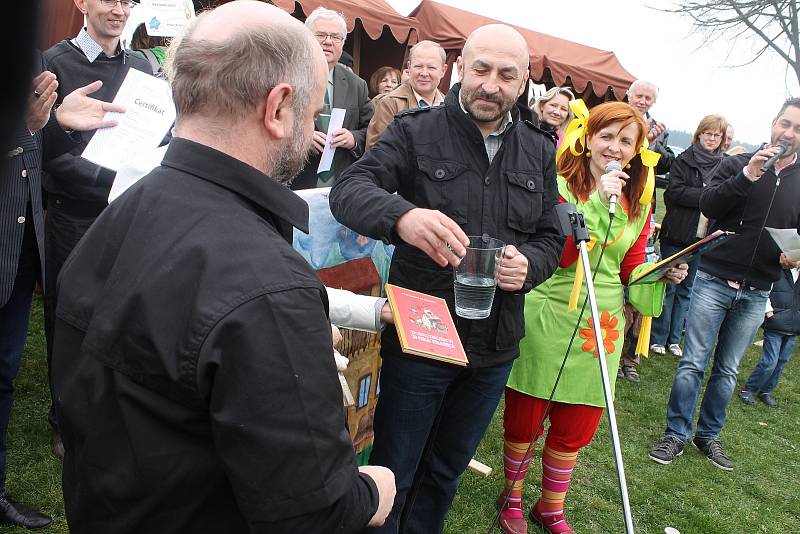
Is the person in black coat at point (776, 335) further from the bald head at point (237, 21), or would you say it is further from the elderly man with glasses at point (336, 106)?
the bald head at point (237, 21)

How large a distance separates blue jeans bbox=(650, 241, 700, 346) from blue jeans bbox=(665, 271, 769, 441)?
7.18 feet

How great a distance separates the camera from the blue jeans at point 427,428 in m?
2.40

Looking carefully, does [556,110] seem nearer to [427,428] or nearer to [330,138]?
[330,138]

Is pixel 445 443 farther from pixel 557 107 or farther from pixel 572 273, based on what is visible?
pixel 557 107

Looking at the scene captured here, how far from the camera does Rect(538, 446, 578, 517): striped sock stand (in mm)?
3188

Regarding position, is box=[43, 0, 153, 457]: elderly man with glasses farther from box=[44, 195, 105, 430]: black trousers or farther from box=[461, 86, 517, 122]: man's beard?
box=[461, 86, 517, 122]: man's beard

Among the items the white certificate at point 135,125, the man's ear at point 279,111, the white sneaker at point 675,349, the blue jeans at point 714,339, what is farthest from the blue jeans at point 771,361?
the man's ear at point 279,111

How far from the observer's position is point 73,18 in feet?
16.6

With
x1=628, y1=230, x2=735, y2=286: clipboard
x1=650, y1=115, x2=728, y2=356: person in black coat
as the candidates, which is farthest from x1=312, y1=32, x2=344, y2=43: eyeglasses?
x1=650, y1=115, x2=728, y2=356: person in black coat

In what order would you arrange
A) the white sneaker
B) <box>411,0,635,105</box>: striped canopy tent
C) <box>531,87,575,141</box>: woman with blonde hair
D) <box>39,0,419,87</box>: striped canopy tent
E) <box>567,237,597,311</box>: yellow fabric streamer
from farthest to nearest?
<box>411,0,635,105</box>: striped canopy tent
<box>39,0,419,87</box>: striped canopy tent
the white sneaker
<box>531,87,575,141</box>: woman with blonde hair
<box>567,237,597,311</box>: yellow fabric streamer

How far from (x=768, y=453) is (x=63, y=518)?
4.82 meters

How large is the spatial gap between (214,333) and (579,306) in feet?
7.72

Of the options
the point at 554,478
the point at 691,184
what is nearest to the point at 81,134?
the point at 554,478

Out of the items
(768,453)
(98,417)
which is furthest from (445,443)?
(768,453)
